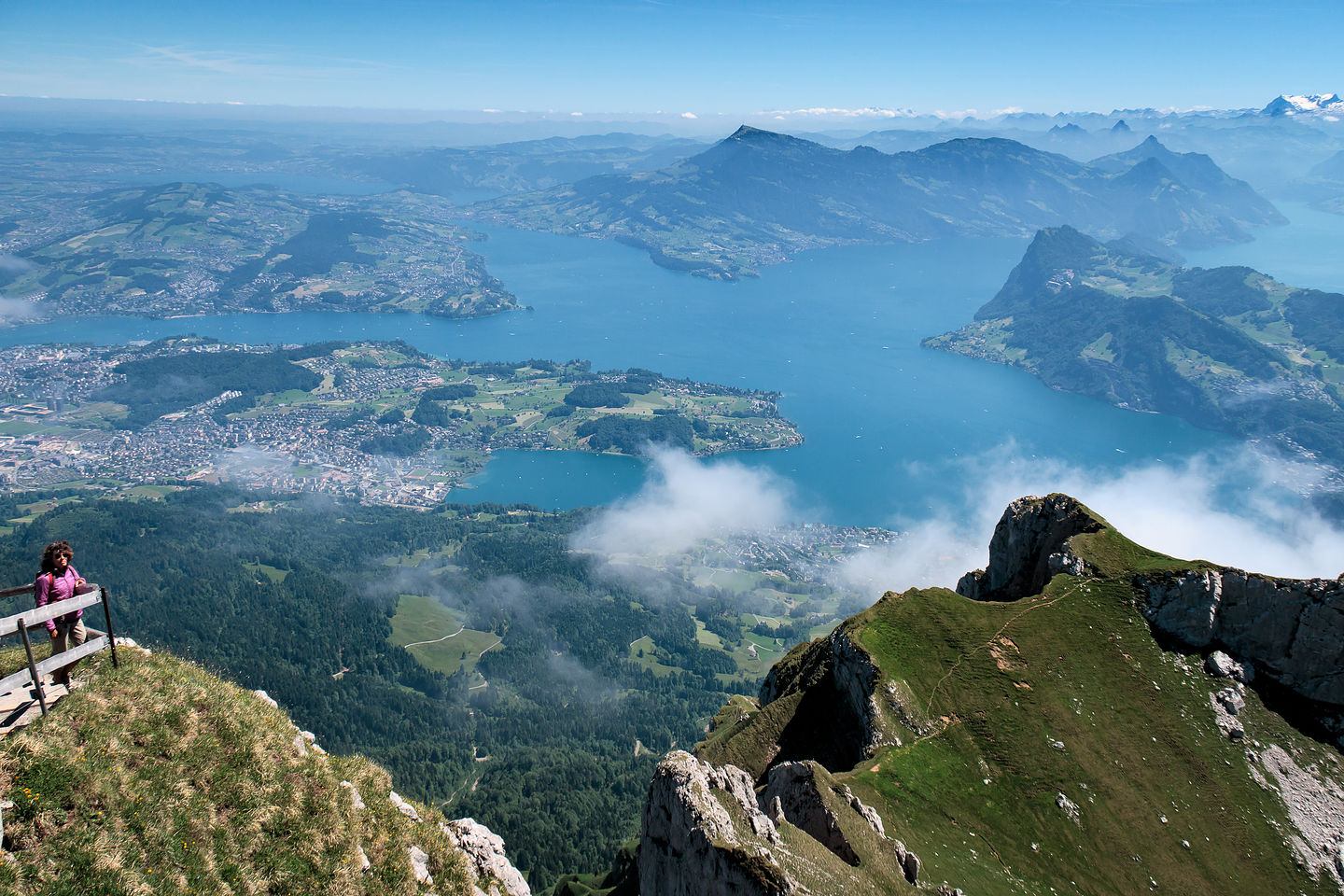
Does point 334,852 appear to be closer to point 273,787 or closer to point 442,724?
point 273,787

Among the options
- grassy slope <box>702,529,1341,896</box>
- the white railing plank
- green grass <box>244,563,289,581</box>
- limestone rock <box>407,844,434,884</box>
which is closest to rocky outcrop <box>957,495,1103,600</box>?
grassy slope <box>702,529,1341,896</box>

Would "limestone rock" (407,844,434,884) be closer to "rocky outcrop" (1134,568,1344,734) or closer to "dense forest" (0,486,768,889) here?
"rocky outcrop" (1134,568,1344,734)

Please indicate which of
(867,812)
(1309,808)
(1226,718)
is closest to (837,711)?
(867,812)

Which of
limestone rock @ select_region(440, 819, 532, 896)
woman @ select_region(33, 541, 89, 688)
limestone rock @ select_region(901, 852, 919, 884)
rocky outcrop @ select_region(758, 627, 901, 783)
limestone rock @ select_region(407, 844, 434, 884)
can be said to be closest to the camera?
woman @ select_region(33, 541, 89, 688)

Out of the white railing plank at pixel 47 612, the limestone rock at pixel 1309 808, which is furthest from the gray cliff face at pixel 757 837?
the white railing plank at pixel 47 612

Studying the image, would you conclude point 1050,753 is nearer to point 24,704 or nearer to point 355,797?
point 355,797

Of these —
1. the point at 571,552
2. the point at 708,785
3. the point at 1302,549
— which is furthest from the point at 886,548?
the point at 708,785
